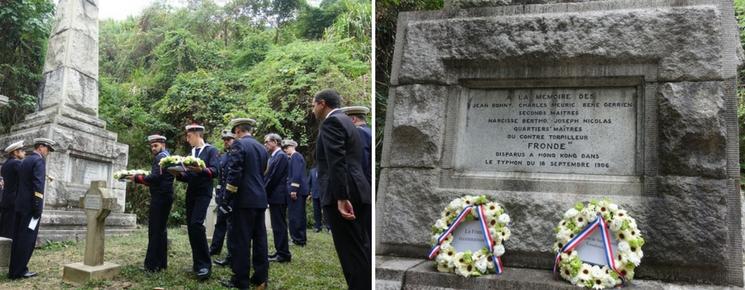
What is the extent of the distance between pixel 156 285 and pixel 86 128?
110 centimetres

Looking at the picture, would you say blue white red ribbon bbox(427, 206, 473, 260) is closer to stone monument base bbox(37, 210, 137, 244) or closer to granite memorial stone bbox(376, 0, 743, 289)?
Answer: granite memorial stone bbox(376, 0, 743, 289)

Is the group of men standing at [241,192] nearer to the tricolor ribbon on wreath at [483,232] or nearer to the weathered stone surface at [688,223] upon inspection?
the tricolor ribbon on wreath at [483,232]

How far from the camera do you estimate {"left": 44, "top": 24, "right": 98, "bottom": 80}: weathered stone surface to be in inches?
133

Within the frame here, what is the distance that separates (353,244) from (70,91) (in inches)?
78.2

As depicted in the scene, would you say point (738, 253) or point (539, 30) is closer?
point (738, 253)

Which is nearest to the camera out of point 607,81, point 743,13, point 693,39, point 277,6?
point 277,6

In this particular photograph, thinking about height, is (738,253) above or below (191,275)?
above

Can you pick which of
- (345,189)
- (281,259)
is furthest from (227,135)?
(281,259)

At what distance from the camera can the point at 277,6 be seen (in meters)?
2.96

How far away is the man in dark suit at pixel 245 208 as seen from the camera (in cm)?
373

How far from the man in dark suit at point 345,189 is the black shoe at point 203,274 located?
1.23 metres

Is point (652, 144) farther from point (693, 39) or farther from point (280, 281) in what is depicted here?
point (280, 281)

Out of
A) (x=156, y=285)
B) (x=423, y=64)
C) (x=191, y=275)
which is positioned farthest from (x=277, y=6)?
(x=191, y=275)

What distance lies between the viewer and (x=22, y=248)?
10.2ft
